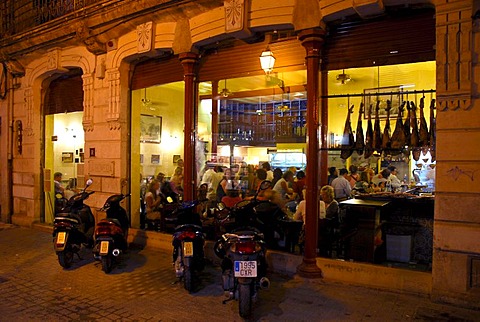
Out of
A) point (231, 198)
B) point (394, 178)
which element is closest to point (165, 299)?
point (231, 198)

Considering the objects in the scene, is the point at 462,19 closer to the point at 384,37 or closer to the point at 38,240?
the point at 384,37

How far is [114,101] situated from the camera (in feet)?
29.4

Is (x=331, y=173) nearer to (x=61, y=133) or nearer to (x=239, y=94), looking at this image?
(x=239, y=94)

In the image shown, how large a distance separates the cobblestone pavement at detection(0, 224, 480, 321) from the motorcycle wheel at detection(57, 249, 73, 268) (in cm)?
13

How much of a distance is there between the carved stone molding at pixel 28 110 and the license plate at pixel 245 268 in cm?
875

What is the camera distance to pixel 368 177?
11.3m

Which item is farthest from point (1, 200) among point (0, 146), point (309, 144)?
point (309, 144)

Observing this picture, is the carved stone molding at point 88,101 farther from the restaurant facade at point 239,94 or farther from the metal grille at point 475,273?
the metal grille at point 475,273

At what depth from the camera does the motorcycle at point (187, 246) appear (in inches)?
222

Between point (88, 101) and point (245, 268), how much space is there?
259 inches

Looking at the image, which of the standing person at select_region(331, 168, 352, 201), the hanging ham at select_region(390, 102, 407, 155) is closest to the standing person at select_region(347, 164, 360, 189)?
the standing person at select_region(331, 168, 352, 201)

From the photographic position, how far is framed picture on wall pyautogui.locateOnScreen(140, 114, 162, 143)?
12328 mm

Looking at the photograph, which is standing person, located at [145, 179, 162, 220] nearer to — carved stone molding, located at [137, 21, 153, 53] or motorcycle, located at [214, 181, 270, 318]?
carved stone molding, located at [137, 21, 153, 53]

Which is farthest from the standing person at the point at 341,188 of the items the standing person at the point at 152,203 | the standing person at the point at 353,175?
the standing person at the point at 152,203
